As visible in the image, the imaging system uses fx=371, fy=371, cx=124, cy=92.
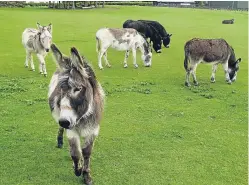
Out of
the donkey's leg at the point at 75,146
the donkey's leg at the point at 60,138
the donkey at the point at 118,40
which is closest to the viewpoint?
the donkey's leg at the point at 75,146

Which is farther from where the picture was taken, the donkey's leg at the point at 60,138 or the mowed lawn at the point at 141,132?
the donkey's leg at the point at 60,138

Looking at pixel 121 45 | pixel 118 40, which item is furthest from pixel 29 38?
pixel 121 45

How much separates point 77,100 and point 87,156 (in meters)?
1.01

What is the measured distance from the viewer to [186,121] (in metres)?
7.52

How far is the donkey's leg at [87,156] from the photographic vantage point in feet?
15.3

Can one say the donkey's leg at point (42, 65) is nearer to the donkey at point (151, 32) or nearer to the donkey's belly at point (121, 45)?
the donkey's belly at point (121, 45)

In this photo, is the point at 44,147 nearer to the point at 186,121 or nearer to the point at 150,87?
the point at 186,121

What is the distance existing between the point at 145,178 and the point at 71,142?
1.21 meters

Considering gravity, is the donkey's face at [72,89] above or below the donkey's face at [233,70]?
above

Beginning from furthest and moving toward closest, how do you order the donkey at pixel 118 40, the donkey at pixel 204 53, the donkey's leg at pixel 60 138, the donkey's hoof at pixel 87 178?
1. the donkey at pixel 118 40
2. the donkey at pixel 204 53
3. the donkey's leg at pixel 60 138
4. the donkey's hoof at pixel 87 178

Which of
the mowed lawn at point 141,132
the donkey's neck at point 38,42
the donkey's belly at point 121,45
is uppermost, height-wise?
the donkey's neck at point 38,42

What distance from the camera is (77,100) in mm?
4039

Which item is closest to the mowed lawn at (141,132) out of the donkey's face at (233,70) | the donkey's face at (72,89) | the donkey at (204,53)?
the donkey's face at (233,70)

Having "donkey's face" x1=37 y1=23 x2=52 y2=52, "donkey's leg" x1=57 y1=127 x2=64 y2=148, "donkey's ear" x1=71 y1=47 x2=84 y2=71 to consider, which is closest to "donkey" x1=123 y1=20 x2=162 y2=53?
"donkey's face" x1=37 y1=23 x2=52 y2=52
